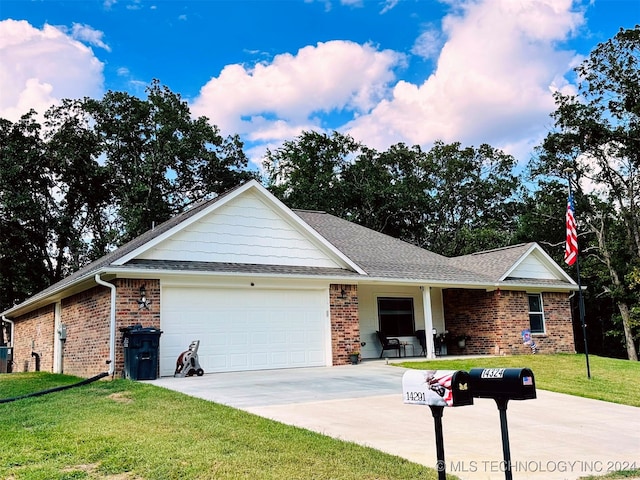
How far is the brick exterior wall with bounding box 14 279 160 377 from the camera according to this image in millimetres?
12633

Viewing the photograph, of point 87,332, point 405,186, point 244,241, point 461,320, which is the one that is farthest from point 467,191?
point 87,332

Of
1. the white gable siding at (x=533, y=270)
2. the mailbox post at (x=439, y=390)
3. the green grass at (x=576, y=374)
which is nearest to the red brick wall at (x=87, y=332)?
the green grass at (x=576, y=374)

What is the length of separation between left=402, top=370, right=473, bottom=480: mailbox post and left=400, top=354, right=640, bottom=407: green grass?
24.2 feet

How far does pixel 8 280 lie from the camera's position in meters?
30.9

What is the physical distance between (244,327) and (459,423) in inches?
304

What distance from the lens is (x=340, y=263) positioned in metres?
16.1

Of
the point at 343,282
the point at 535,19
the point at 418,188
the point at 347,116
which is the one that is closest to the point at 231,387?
the point at 343,282

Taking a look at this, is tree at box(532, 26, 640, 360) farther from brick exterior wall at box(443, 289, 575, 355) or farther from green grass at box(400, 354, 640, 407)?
green grass at box(400, 354, 640, 407)

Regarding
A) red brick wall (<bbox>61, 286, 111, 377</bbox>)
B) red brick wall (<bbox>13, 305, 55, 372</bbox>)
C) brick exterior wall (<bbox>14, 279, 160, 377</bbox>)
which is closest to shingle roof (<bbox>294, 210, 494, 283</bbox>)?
brick exterior wall (<bbox>14, 279, 160, 377</bbox>)

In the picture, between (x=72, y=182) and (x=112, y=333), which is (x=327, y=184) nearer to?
(x=72, y=182)

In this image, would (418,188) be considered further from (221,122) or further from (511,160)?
(221,122)

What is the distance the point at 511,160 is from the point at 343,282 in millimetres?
26829

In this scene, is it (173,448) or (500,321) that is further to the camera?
(500,321)

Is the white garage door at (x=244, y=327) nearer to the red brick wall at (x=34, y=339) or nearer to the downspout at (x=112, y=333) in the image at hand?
the downspout at (x=112, y=333)
